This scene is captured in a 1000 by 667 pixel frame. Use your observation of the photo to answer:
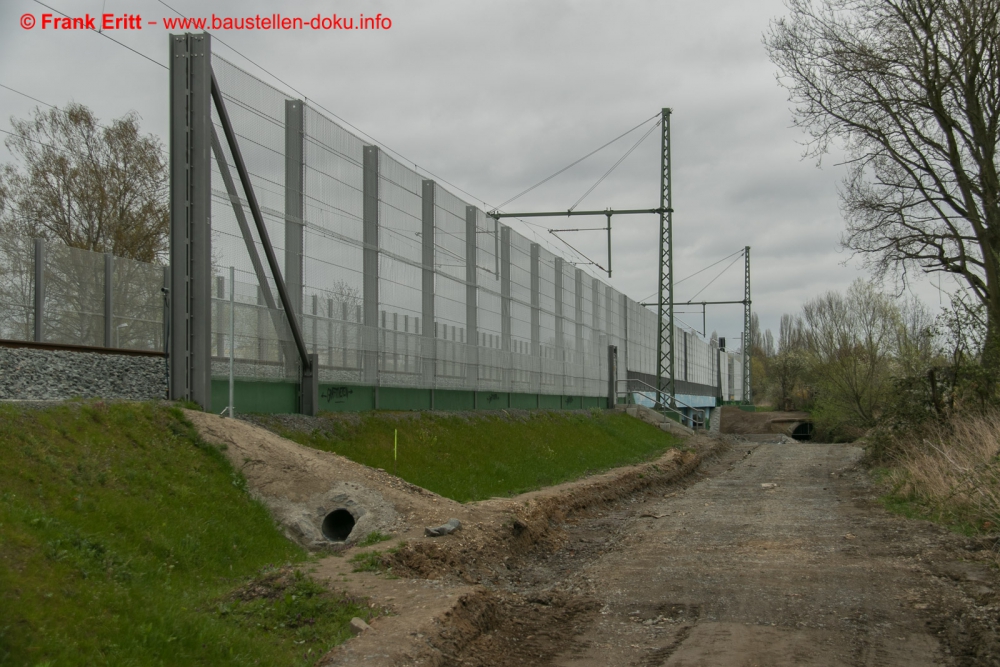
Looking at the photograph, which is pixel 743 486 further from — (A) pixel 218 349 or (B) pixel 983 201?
(A) pixel 218 349

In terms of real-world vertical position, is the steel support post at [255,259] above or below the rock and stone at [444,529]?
above

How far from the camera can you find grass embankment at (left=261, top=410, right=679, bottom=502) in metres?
16.5

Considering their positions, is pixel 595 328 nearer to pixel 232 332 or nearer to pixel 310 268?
pixel 310 268

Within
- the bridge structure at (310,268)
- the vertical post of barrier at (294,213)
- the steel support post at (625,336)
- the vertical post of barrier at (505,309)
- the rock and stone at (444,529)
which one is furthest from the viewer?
the steel support post at (625,336)

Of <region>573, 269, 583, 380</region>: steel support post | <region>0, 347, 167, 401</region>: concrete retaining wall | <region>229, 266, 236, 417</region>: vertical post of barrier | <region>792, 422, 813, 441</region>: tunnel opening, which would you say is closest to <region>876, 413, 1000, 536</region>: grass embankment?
<region>229, 266, 236, 417</region>: vertical post of barrier

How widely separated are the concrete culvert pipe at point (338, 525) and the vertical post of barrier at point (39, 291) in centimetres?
495

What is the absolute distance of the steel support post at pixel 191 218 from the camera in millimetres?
14180

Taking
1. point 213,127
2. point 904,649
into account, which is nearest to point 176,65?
point 213,127

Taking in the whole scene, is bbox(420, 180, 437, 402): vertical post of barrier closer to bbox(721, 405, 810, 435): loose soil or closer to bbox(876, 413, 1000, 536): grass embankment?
bbox(876, 413, 1000, 536): grass embankment

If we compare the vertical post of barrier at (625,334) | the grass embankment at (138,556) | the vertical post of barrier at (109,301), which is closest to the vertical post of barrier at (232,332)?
the vertical post of barrier at (109,301)

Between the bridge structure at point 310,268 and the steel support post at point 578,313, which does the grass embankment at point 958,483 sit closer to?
the bridge structure at point 310,268

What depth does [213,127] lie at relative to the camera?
15172 mm

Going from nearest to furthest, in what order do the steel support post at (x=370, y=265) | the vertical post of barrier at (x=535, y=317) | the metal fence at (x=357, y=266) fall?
the metal fence at (x=357, y=266) < the steel support post at (x=370, y=265) < the vertical post of barrier at (x=535, y=317)

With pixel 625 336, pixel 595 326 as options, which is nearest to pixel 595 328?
pixel 595 326
